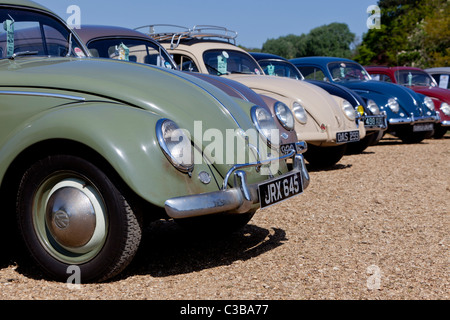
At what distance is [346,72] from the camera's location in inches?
427

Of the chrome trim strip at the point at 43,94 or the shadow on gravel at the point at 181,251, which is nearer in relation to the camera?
the chrome trim strip at the point at 43,94

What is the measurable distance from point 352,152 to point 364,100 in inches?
35.1

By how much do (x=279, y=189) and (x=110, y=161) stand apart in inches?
41.2

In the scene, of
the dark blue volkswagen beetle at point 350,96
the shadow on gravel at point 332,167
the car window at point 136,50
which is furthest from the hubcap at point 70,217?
the dark blue volkswagen beetle at point 350,96

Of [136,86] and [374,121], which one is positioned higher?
[136,86]

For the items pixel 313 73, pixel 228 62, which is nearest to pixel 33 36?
pixel 228 62

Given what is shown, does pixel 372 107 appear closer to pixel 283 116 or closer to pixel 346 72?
pixel 346 72

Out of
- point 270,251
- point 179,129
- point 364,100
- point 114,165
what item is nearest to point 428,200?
point 270,251

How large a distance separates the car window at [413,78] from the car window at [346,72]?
1980 millimetres

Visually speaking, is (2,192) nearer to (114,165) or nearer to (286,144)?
(114,165)

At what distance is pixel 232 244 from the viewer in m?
4.00

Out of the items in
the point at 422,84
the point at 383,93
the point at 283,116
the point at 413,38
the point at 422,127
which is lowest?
the point at 422,127

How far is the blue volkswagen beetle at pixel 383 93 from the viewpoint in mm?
10320

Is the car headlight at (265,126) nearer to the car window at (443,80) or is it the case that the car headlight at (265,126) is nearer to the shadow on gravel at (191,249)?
the shadow on gravel at (191,249)
